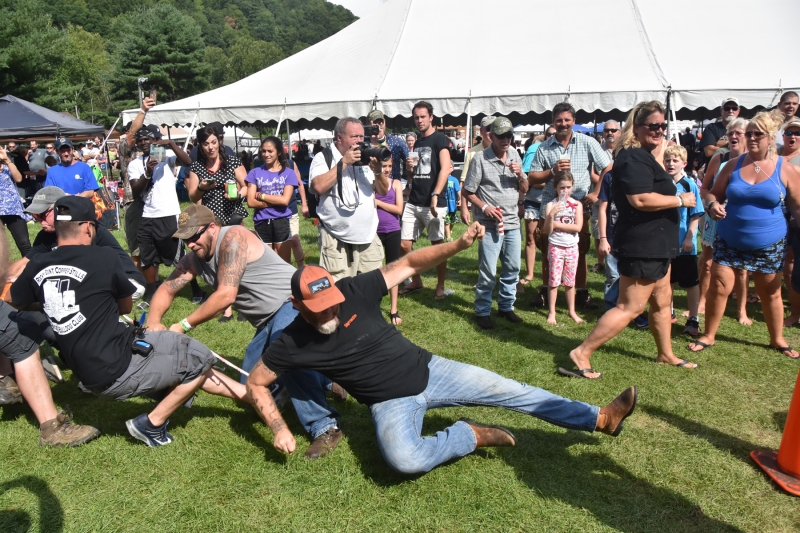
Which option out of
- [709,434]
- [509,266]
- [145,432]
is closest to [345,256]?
[509,266]

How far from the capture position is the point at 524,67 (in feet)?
39.3


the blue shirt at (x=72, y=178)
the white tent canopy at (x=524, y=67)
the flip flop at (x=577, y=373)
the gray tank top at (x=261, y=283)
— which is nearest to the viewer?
the gray tank top at (x=261, y=283)

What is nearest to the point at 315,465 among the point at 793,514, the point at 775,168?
the point at 793,514

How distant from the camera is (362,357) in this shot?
3.17 meters

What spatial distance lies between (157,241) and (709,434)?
228 inches

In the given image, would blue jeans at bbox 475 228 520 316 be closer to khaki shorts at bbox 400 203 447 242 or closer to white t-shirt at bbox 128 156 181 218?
khaki shorts at bbox 400 203 447 242

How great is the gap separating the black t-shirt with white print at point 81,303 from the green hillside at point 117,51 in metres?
37.0

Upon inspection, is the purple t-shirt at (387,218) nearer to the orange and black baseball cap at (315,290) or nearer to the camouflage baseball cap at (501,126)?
the camouflage baseball cap at (501,126)

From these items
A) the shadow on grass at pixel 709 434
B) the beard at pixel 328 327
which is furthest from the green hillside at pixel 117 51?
the shadow on grass at pixel 709 434

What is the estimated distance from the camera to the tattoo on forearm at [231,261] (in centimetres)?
371

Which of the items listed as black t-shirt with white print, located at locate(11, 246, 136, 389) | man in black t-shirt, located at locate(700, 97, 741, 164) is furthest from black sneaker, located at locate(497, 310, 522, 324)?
man in black t-shirt, located at locate(700, 97, 741, 164)

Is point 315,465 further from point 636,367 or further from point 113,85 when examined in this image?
point 113,85

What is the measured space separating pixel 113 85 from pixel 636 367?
59.8m

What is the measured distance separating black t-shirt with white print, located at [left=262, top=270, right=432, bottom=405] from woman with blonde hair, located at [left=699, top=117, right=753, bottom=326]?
360 cm
